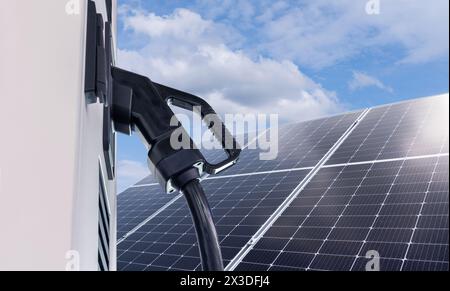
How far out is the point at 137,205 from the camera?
5.32 meters

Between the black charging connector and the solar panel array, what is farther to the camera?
the solar panel array

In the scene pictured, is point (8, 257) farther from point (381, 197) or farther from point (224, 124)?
point (381, 197)

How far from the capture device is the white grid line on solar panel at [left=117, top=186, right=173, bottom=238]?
188 inches

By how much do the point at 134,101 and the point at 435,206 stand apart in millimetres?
2831

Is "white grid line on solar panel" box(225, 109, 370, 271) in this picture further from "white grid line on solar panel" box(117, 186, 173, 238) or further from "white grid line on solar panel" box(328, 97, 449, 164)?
"white grid line on solar panel" box(117, 186, 173, 238)

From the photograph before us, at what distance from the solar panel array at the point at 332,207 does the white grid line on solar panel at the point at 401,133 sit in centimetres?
1

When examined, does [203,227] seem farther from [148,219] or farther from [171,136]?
[148,219]

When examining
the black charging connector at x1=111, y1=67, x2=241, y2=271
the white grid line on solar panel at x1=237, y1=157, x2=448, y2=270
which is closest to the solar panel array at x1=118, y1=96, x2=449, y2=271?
the white grid line on solar panel at x1=237, y1=157, x2=448, y2=270

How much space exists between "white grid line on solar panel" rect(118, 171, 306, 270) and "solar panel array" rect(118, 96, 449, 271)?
0.6 inches

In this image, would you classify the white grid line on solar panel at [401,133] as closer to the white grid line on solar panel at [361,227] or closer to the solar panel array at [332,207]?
the solar panel array at [332,207]

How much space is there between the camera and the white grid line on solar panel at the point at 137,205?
4781 millimetres

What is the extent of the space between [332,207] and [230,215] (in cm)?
104

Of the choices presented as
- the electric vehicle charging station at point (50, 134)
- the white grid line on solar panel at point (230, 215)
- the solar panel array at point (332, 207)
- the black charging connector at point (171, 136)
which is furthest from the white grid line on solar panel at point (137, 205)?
the electric vehicle charging station at point (50, 134)
